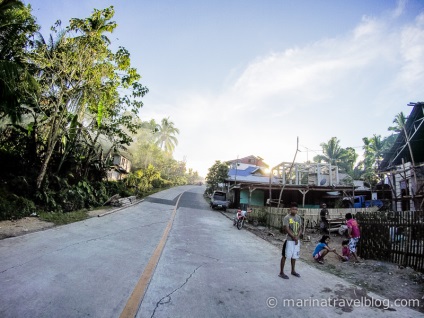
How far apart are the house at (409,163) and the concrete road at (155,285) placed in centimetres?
1189

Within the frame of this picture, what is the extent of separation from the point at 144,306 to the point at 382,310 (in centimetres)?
396

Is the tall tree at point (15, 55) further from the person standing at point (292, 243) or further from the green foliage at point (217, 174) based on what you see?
the green foliage at point (217, 174)

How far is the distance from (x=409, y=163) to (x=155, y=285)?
19238 millimetres

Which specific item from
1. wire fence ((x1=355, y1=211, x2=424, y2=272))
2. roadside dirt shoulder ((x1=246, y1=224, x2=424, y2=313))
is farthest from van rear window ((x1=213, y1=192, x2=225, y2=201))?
wire fence ((x1=355, y1=211, x2=424, y2=272))

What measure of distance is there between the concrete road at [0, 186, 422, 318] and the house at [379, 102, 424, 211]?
39.0ft

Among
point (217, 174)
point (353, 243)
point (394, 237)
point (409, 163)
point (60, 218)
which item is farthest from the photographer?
point (217, 174)

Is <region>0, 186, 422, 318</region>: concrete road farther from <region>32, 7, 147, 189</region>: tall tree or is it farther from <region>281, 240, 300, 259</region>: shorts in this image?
<region>32, 7, 147, 189</region>: tall tree

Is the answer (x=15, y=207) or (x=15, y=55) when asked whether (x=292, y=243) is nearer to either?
(x=15, y=207)

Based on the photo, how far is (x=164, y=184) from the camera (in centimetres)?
4438

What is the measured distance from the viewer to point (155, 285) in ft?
13.8

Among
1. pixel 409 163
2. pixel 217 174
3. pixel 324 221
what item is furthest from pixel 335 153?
pixel 324 221

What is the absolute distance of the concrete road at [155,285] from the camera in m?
3.32

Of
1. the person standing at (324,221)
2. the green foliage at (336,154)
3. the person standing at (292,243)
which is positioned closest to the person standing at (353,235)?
the person standing at (292,243)

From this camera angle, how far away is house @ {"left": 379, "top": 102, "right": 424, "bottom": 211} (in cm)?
1335
